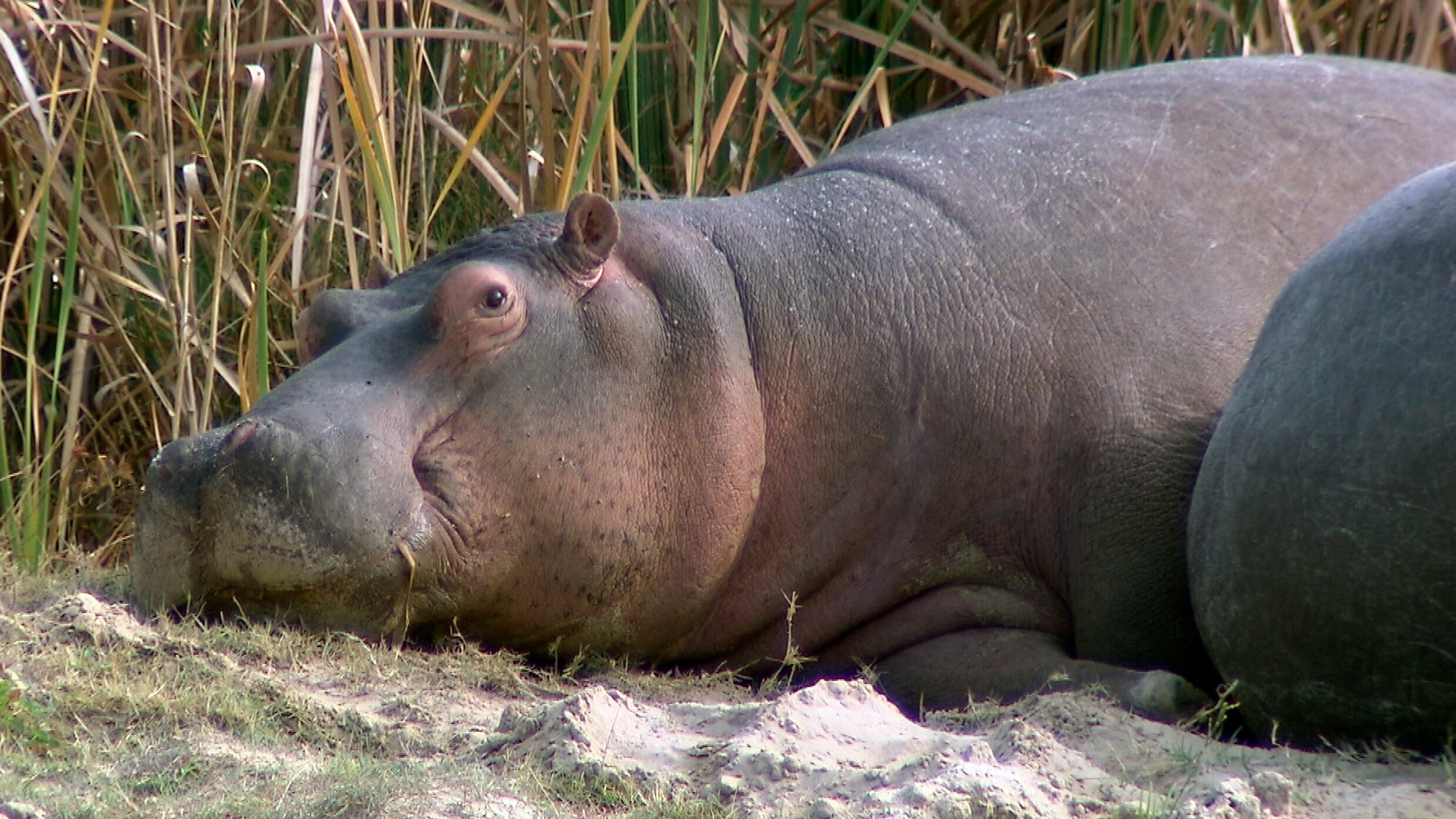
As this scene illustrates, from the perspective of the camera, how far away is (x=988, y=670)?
317 centimetres

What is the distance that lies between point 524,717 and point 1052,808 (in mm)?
762

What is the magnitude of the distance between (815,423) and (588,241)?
1.84 ft

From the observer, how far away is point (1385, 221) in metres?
2.62

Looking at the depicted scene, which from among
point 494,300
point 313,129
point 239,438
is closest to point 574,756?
point 239,438

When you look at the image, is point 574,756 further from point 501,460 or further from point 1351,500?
point 1351,500

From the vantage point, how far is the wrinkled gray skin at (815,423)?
120 inches

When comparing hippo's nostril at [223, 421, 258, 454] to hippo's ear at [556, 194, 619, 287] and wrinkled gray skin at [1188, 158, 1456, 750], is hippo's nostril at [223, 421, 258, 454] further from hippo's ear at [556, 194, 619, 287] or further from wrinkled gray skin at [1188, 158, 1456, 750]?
wrinkled gray skin at [1188, 158, 1456, 750]

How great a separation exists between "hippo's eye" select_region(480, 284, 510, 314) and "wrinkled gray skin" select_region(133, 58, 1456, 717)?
13mm

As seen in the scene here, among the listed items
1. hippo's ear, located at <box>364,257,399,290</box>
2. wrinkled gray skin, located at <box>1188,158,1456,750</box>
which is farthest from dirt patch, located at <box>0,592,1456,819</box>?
hippo's ear, located at <box>364,257,399,290</box>

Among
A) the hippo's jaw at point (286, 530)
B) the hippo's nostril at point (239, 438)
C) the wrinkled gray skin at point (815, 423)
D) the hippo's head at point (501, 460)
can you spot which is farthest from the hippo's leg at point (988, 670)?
the hippo's nostril at point (239, 438)

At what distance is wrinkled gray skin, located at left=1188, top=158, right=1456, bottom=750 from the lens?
230 cm

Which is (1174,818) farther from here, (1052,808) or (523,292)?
(523,292)

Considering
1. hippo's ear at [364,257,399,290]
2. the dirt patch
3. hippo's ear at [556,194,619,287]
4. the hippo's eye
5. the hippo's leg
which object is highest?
hippo's ear at [556,194,619,287]

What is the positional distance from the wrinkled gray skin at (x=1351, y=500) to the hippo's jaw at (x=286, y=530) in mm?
1370
